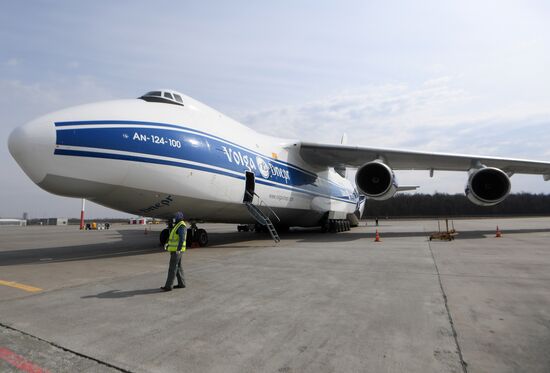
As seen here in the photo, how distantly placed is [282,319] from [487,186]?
13834 millimetres

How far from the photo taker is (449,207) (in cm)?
6950

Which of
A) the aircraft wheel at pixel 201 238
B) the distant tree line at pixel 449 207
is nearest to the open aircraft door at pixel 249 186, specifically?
the aircraft wheel at pixel 201 238

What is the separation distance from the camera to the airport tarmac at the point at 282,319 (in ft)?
9.20

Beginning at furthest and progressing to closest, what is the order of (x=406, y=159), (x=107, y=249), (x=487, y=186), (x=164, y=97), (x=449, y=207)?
(x=449, y=207), (x=406, y=159), (x=487, y=186), (x=107, y=249), (x=164, y=97)

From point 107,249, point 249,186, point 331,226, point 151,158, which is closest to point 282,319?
point 151,158

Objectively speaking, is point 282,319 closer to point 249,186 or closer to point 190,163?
point 190,163

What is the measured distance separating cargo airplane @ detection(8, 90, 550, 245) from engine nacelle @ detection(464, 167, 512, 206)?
40 mm

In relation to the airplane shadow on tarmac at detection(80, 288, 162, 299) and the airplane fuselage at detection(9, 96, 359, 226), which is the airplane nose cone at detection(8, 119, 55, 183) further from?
the airplane shadow on tarmac at detection(80, 288, 162, 299)

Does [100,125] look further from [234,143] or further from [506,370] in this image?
[506,370]

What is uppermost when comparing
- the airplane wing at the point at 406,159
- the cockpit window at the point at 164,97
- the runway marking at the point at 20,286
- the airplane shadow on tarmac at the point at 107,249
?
the cockpit window at the point at 164,97

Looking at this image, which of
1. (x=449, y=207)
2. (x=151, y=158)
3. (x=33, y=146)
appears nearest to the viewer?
(x=33, y=146)

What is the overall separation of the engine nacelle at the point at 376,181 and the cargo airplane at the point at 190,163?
39 millimetres

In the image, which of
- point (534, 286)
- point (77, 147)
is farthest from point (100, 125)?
point (534, 286)

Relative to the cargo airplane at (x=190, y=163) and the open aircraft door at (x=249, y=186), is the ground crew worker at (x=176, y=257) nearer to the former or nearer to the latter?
the cargo airplane at (x=190, y=163)
